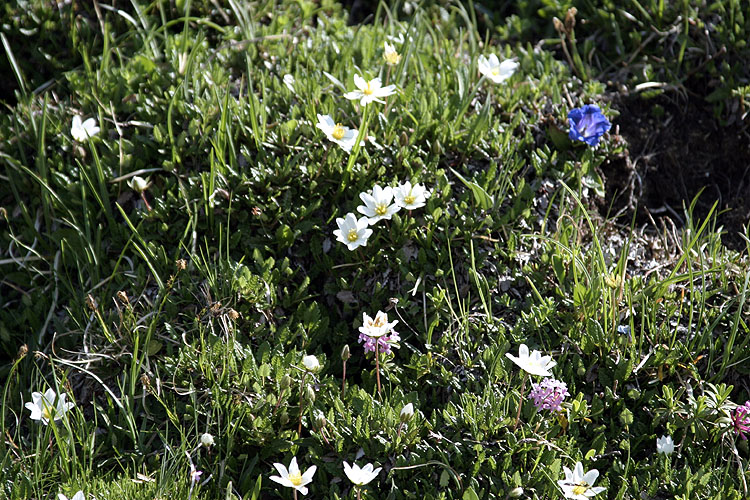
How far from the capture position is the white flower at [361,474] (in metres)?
1.94

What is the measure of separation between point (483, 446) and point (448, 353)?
370 millimetres

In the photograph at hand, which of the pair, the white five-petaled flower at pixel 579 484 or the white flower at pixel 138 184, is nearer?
the white five-petaled flower at pixel 579 484

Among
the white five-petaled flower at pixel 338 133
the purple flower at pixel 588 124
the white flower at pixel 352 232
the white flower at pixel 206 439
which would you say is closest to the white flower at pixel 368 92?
the white five-petaled flower at pixel 338 133

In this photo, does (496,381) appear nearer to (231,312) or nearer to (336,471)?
(336,471)

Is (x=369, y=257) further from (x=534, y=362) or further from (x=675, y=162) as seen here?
(x=675, y=162)

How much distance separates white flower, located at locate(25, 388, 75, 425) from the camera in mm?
2143

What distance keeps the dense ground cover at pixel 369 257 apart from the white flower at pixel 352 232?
0.01m

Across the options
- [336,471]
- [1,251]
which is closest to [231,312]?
[336,471]

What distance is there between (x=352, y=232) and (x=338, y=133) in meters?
0.41

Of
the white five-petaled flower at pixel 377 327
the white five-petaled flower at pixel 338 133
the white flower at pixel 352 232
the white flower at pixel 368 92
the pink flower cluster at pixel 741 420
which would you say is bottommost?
the pink flower cluster at pixel 741 420

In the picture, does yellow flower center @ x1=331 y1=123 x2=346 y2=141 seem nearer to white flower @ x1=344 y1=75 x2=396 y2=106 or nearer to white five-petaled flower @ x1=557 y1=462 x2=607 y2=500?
white flower @ x1=344 y1=75 x2=396 y2=106

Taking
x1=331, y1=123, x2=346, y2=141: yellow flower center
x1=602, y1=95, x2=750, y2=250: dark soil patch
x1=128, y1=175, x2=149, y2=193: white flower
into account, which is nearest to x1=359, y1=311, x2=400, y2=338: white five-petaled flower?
x1=331, y1=123, x2=346, y2=141: yellow flower center

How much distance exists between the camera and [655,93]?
125 inches

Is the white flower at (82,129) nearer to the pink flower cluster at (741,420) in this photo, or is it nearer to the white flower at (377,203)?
the white flower at (377,203)
